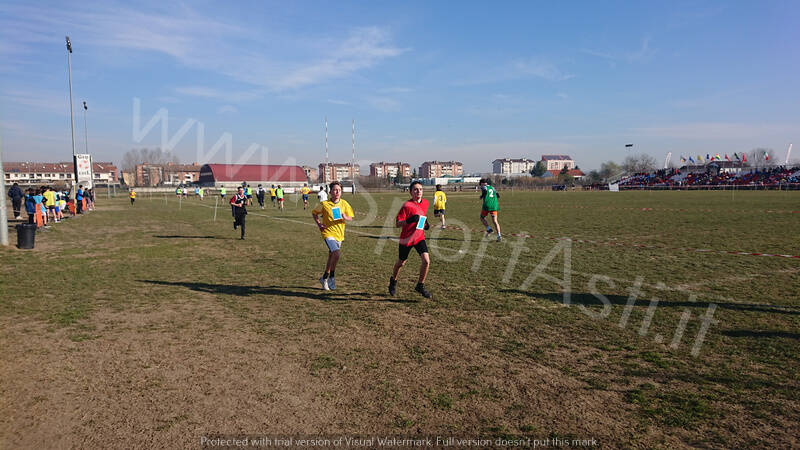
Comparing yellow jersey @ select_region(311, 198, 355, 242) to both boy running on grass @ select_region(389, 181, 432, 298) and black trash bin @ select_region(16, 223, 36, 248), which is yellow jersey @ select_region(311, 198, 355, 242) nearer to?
boy running on grass @ select_region(389, 181, 432, 298)

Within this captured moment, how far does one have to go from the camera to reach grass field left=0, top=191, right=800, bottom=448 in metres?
3.80

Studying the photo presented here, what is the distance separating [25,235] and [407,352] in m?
14.4

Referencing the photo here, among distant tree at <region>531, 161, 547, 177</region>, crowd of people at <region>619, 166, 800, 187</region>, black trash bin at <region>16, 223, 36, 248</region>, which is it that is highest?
distant tree at <region>531, 161, 547, 177</region>

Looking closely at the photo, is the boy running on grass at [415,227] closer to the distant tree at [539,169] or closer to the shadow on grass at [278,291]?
the shadow on grass at [278,291]

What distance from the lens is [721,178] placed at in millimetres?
80000

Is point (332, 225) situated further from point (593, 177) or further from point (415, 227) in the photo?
point (593, 177)

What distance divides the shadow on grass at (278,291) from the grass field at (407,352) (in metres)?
0.07

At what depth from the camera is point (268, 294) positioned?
8.34 m

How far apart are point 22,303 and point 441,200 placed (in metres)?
13.7

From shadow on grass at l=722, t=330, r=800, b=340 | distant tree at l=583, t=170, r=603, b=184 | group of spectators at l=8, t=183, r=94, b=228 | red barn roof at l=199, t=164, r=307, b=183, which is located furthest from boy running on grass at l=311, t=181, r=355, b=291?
distant tree at l=583, t=170, r=603, b=184

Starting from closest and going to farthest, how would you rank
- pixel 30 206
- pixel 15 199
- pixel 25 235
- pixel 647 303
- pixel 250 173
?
pixel 647 303 < pixel 25 235 < pixel 30 206 < pixel 15 199 < pixel 250 173

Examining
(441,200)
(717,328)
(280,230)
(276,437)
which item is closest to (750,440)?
(717,328)

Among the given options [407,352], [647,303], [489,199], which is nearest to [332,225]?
[407,352]

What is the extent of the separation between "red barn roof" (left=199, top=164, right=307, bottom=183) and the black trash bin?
91.1m
